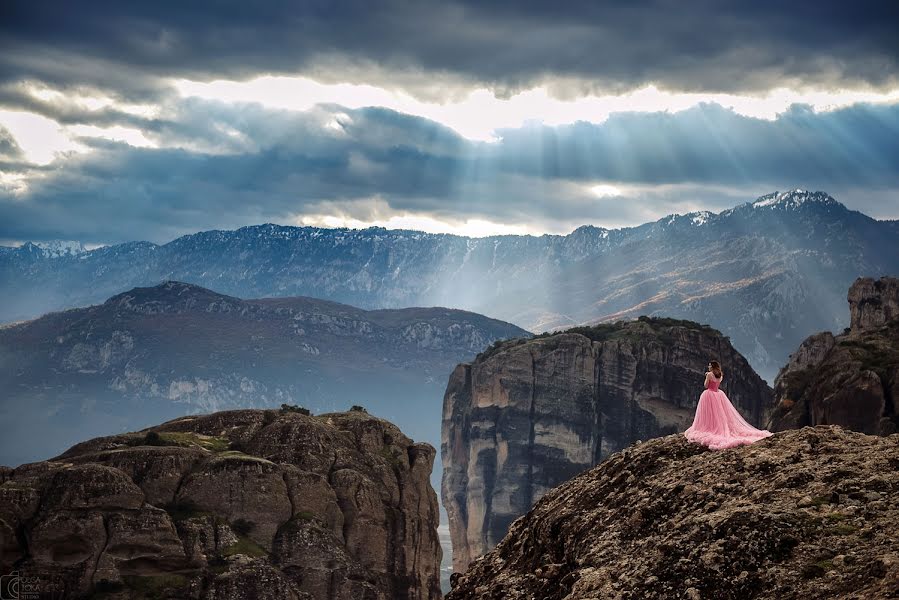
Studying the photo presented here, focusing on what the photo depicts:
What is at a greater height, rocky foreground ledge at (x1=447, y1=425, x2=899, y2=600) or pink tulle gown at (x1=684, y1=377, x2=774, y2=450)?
pink tulle gown at (x1=684, y1=377, x2=774, y2=450)

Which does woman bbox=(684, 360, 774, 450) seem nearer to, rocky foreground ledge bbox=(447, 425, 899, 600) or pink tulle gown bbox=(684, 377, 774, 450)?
pink tulle gown bbox=(684, 377, 774, 450)

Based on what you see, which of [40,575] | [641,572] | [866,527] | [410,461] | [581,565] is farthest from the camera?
[410,461]

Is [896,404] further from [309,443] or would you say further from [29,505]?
[29,505]

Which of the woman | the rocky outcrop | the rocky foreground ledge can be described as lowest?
the rocky foreground ledge

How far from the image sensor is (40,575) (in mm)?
135750

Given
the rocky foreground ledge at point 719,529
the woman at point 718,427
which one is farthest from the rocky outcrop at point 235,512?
the rocky foreground ledge at point 719,529

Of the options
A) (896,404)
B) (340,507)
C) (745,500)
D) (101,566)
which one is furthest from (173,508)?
(745,500)

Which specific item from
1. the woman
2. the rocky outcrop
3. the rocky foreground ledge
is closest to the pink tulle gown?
the woman

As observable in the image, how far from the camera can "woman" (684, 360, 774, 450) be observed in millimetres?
39625

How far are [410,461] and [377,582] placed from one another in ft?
83.8

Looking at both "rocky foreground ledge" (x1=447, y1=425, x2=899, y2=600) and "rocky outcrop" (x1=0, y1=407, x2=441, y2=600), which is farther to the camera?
"rocky outcrop" (x1=0, y1=407, x2=441, y2=600)

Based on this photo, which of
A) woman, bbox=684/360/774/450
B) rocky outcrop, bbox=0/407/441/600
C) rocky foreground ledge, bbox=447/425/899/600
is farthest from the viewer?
rocky outcrop, bbox=0/407/441/600

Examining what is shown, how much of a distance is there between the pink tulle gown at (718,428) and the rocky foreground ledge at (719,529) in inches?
25.3

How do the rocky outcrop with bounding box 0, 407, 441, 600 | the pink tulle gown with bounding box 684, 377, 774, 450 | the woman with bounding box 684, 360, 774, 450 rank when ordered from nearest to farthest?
1. the woman with bounding box 684, 360, 774, 450
2. the pink tulle gown with bounding box 684, 377, 774, 450
3. the rocky outcrop with bounding box 0, 407, 441, 600
